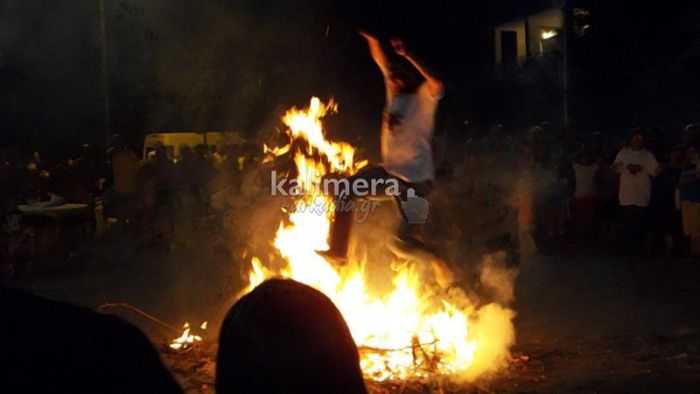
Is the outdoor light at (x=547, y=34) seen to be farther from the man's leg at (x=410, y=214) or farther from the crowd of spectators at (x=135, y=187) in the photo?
the man's leg at (x=410, y=214)

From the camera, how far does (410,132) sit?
5.54m

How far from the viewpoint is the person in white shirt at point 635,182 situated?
10078 millimetres

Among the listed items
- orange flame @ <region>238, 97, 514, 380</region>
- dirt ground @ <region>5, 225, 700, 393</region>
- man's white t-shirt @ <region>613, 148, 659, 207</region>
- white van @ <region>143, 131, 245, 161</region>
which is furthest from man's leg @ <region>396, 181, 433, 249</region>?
white van @ <region>143, 131, 245, 161</region>

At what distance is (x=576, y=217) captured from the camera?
36.9ft

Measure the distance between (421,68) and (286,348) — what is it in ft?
13.9

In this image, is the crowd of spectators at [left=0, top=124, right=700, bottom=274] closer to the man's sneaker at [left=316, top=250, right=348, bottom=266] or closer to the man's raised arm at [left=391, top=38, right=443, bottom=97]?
the man's sneaker at [left=316, top=250, right=348, bottom=266]

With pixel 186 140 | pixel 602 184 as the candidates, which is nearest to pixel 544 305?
pixel 602 184

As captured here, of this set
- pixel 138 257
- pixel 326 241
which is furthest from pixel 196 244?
A: pixel 326 241

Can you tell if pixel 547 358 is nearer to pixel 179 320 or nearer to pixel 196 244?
pixel 179 320

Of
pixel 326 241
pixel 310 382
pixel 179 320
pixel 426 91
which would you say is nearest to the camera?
pixel 310 382

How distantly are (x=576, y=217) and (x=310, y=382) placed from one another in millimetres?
10473

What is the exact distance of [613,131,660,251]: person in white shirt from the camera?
10078 mm

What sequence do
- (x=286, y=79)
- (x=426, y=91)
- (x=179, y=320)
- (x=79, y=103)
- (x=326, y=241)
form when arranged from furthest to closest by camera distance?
(x=79, y=103), (x=286, y=79), (x=179, y=320), (x=326, y=241), (x=426, y=91)

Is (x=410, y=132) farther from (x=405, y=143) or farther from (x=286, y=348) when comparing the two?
(x=286, y=348)
